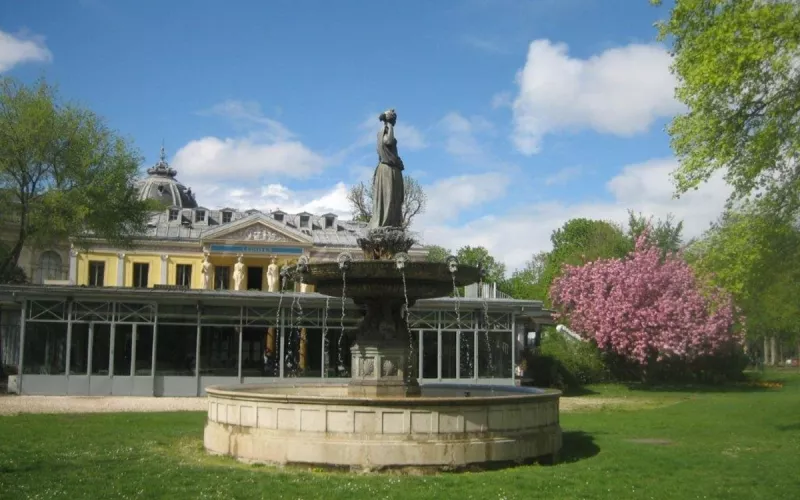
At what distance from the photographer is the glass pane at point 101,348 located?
1133 inches

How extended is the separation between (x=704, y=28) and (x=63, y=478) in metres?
15.1

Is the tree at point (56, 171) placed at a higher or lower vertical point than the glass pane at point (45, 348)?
higher

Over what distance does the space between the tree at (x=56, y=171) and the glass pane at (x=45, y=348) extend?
3461 mm

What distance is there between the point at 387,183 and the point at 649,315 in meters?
25.2

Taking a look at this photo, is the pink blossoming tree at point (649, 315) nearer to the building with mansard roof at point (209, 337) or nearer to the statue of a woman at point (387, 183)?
the building with mansard roof at point (209, 337)

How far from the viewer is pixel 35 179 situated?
30.5 metres

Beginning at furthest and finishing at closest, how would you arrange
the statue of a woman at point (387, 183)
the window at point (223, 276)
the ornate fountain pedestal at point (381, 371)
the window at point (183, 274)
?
the window at point (223, 276), the window at point (183, 274), the statue of a woman at point (387, 183), the ornate fountain pedestal at point (381, 371)

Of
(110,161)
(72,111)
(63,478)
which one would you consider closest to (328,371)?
(110,161)

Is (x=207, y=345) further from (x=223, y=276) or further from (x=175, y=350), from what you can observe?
(x=223, y=276)

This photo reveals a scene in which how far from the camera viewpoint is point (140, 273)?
173 feet

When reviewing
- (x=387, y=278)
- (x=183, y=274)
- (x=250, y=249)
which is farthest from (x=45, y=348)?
(x=183, y=274)

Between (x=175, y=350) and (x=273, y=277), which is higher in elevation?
(x=273, y=277)

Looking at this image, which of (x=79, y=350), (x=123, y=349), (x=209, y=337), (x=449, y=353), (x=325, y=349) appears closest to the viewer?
(x=79, y=350)

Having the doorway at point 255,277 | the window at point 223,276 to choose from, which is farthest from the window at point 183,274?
the doorway at point 255,277
